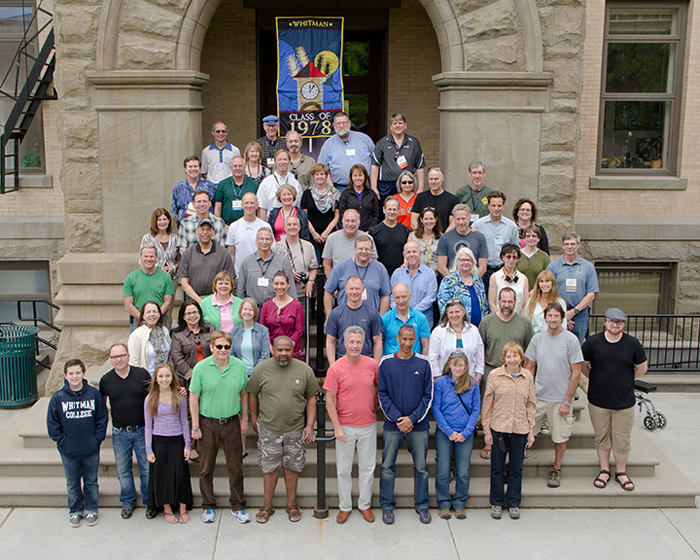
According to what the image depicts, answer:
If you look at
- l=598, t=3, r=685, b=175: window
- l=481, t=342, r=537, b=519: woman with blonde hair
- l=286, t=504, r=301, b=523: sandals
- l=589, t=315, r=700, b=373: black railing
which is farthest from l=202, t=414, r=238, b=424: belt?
l=598, t=3, r=685, b=175: window

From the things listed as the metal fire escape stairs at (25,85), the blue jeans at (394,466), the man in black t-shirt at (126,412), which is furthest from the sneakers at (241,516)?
the metal fire escape stairs at (25,85)

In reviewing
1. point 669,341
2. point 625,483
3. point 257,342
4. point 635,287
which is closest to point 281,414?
point 257,342

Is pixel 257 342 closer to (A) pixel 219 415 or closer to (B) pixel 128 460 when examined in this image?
(A) pixel 219 415

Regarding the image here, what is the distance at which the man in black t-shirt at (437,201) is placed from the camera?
8359 mm

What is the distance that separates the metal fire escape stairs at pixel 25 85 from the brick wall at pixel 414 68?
5656 mm

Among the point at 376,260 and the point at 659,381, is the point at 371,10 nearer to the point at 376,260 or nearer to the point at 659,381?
the point at 376,260

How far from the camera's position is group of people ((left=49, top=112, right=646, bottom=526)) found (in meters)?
6.62

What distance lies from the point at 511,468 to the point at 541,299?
1763 millimetres

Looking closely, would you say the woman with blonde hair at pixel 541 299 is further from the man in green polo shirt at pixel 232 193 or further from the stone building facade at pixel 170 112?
the man in green polo shirt at pixel 232 193

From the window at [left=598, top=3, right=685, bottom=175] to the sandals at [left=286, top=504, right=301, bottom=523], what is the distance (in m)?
8.64

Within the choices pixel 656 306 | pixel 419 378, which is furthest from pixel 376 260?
pixel 656 306

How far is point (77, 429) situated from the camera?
657 cm

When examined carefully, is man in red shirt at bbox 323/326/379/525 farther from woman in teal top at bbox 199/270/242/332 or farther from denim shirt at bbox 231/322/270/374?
woman in teal top at bbox 199/270/242/332

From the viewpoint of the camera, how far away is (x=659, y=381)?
11.1 m
